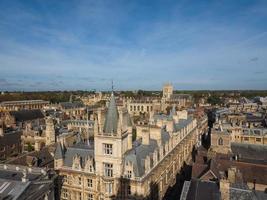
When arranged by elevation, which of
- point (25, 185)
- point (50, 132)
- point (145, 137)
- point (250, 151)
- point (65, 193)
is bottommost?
point (65, 193)

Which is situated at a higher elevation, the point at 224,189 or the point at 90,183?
the point at 224,189

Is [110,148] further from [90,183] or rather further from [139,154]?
[90,183]

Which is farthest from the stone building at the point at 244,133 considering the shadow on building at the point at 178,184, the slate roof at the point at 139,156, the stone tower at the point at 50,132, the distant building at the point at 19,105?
the distant building at the point at 19,105

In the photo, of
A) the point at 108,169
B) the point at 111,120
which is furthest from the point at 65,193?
A: the point at 111,120

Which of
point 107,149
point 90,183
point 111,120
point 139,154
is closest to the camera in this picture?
point 111,120

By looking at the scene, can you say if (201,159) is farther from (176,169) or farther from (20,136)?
(20,136)

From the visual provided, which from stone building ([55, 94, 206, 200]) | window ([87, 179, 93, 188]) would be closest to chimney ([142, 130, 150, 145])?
stone building ([55, 94, 206, 200])

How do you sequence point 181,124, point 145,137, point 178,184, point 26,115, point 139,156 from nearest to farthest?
point 139,156, point 145,137, point 178,184, point 181,124, point 26,115

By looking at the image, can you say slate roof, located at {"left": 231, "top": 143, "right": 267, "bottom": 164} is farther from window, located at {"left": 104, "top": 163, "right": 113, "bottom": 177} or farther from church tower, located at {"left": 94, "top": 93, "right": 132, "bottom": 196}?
window, located at {"left": 104, "top": 163, "right": 113, "bottom": 177}
